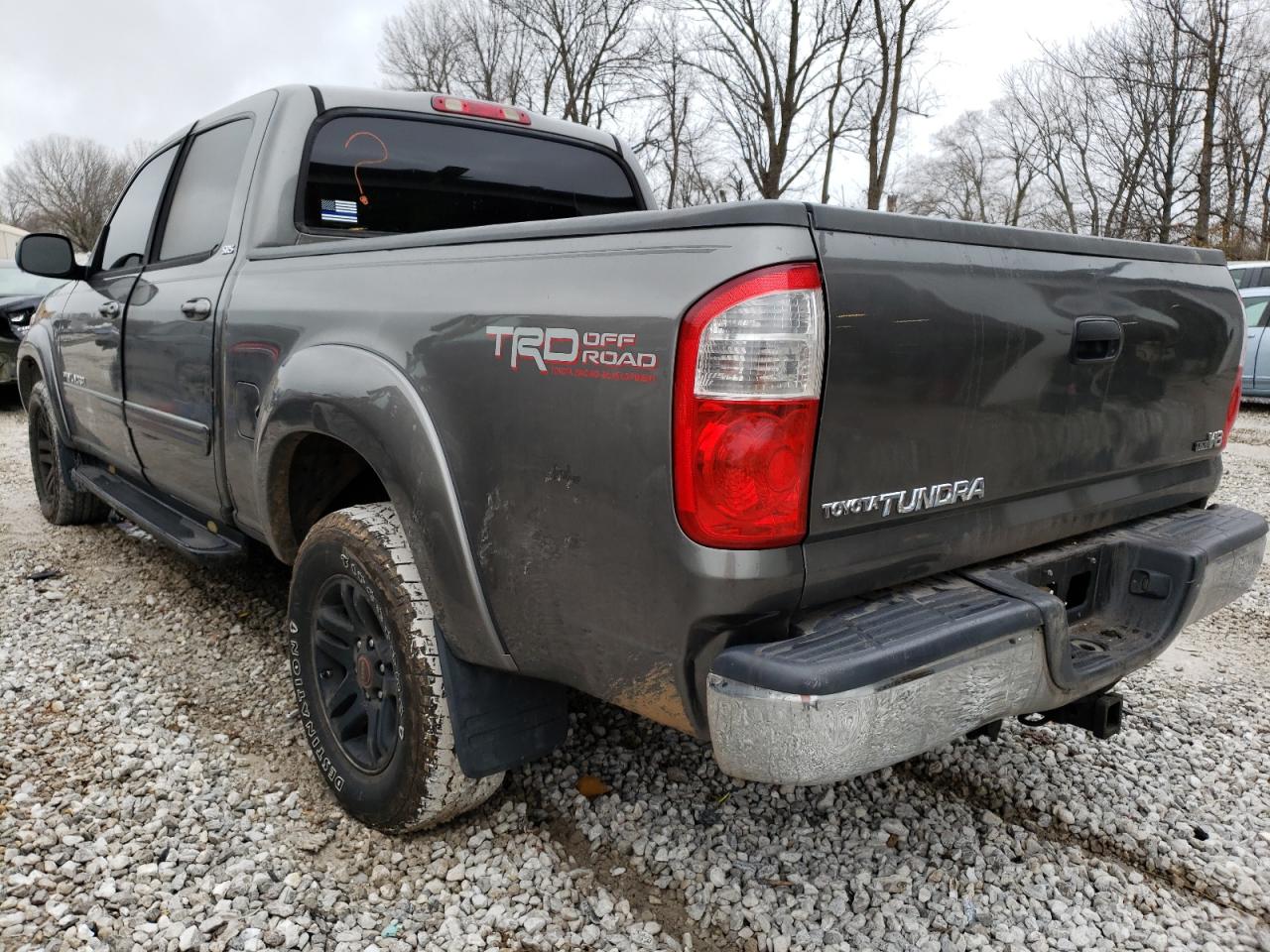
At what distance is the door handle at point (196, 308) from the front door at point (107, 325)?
0.76 metres

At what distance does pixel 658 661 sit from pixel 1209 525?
1.65 meters

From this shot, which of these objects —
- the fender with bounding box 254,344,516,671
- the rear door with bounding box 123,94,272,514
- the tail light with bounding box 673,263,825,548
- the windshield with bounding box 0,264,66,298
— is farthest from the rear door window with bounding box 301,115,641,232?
the windshield with bounding box 0,264,66,298

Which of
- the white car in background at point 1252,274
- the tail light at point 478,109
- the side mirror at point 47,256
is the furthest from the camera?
the white car in background at point 1252,274

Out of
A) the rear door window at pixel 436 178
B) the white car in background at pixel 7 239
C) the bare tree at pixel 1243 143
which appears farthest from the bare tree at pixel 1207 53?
the white car in background at pixel 7 239

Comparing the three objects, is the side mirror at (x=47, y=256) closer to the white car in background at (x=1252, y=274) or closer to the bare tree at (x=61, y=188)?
the white car in background at (x=1252, y=274)

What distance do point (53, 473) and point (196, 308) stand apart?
3081 millimetres

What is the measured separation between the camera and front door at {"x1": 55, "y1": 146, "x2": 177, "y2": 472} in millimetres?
3807

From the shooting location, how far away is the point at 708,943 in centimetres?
208

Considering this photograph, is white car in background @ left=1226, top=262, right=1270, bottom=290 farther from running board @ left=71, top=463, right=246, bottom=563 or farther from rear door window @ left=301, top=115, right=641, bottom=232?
running board @ left=71, top=463, right=246, bottom=563

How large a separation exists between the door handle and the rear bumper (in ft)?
7.19

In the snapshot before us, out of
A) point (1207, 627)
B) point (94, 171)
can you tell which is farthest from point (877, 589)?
point (94, 171)

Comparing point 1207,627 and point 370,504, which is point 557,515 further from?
point 1207,627

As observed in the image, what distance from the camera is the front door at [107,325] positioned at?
381 cm

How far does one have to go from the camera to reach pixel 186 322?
10.2ft
